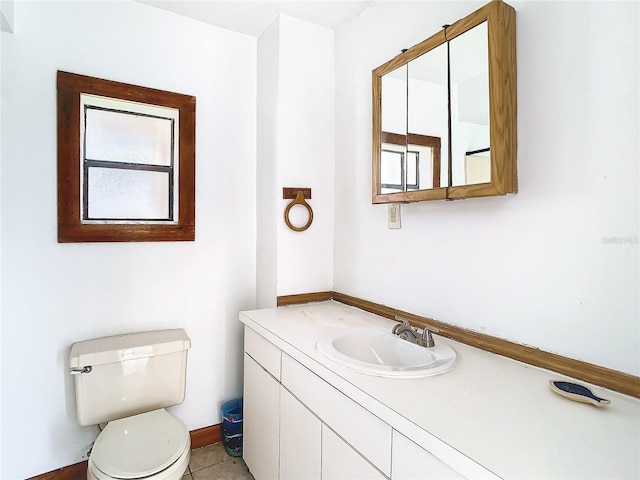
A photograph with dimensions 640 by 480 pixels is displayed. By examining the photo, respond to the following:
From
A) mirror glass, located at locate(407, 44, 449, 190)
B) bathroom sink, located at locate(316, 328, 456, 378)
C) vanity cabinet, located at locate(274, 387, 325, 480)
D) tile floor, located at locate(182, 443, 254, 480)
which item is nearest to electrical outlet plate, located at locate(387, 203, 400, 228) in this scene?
mirror glass, located at locate(407, 44, 449, 190)

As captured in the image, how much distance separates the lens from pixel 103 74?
6.03ft

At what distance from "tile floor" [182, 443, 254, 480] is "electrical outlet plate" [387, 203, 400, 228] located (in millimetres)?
1456

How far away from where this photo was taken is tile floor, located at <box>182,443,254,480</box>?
190 centimetres

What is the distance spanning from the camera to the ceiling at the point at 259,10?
1912 mm

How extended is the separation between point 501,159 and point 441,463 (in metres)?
0.90

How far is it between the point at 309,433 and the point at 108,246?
4.36 ft

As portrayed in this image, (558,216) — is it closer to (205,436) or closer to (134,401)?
(134,401)

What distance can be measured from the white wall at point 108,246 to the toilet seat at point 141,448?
0.39 meters

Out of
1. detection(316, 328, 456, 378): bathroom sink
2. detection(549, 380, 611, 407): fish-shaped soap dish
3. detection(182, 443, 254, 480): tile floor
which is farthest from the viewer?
detection(182, 443, 254, 480): tile floor

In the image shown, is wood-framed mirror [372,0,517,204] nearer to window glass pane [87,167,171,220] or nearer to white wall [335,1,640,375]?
white wall [335,1,640,375]

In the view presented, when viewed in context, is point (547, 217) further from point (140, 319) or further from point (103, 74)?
point (103, 74)

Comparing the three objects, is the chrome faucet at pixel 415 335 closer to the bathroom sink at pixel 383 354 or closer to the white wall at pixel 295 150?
the bathroom sink at pixel 383 354

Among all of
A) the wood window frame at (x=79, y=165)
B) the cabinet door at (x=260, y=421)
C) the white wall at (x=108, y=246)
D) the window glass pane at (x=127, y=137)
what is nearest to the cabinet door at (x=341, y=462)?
the cabinet door at (x=260, y=421)

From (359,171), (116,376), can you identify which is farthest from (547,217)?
(116,376)
